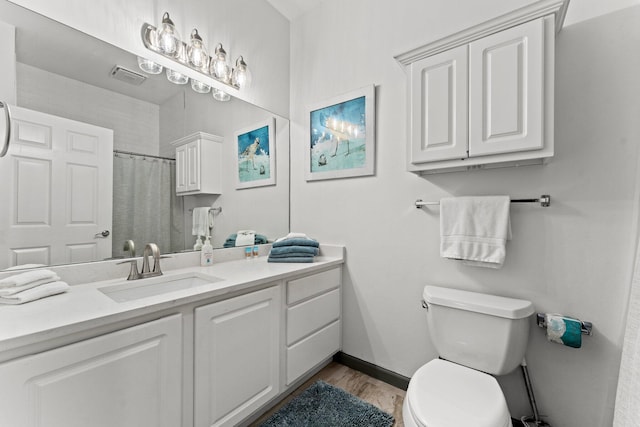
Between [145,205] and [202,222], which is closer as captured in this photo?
[145,205]

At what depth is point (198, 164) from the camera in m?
1.77

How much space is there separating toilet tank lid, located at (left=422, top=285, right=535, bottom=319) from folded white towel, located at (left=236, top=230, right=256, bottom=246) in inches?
50.1

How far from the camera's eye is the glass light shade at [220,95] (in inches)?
72.5

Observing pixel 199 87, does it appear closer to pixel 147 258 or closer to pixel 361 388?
pixel 147 258

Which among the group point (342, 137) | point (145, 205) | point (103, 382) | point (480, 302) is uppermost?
point (342, 137)

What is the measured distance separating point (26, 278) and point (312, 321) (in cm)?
135

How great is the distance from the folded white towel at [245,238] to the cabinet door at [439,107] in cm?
128

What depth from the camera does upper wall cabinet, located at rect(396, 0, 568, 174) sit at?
1133mm

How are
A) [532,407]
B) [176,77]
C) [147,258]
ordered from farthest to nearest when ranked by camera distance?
[176,77], [147,258], [532,407]

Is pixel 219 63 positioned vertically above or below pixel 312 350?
above

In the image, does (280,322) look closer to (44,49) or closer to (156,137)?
(156,137)

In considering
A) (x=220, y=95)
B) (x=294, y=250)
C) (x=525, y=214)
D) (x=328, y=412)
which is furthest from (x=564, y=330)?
(x=220, y=95)

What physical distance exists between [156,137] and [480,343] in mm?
2007

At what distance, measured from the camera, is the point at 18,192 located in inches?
43.9
